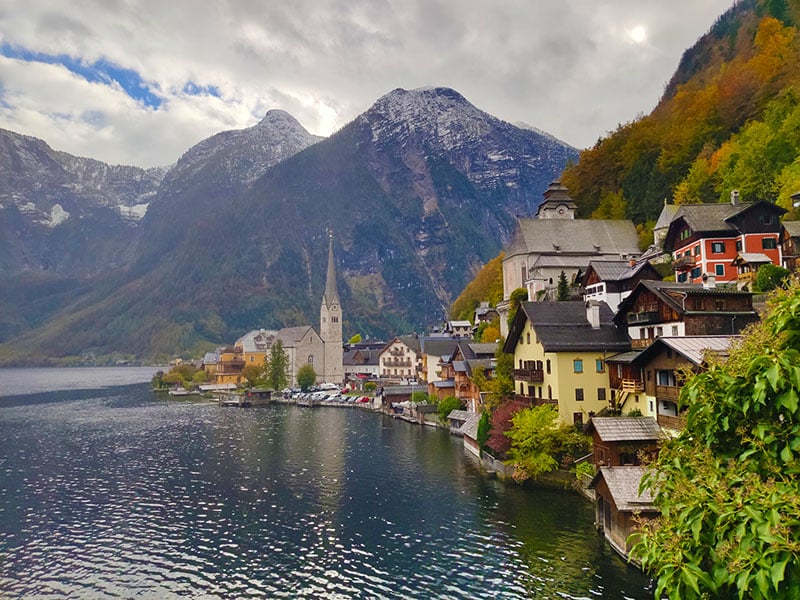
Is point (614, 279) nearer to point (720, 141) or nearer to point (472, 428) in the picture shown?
point (472, 428)

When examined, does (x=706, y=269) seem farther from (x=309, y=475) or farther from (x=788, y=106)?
(x=309, y=475)

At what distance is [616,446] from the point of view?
120ft

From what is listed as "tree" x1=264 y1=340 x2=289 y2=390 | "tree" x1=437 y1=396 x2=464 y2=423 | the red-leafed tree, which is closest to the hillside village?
"tree" x1=437 y1=396 x2=464 y2=423

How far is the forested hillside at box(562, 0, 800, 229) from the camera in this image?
72.0 meters

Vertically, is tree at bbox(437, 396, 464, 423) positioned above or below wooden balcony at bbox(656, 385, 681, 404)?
below

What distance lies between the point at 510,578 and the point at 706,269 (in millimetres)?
42858

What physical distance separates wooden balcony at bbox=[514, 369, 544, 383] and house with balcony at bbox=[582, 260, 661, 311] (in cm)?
868

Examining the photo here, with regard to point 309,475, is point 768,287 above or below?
above

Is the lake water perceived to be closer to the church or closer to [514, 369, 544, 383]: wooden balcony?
[514, 369, 544, 383]: wooden balcony

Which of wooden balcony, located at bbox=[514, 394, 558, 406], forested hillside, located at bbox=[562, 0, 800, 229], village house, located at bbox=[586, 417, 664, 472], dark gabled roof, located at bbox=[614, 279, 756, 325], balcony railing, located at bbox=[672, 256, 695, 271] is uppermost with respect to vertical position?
forested hillside, located at bbox=[562, 0, 800, 229]

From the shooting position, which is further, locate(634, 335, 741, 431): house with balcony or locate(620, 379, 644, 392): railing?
locate(620, 379, 644, 392): railing

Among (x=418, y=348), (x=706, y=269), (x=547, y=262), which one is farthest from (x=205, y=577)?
(x=418, y=348)

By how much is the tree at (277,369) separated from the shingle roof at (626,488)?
11406 centimetres

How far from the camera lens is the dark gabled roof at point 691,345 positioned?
3356cm
